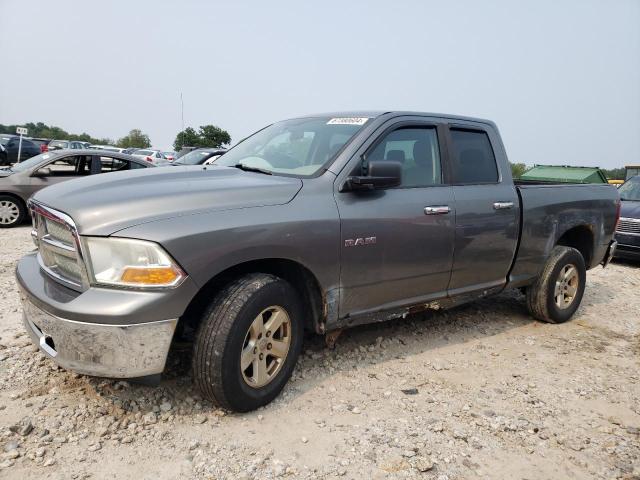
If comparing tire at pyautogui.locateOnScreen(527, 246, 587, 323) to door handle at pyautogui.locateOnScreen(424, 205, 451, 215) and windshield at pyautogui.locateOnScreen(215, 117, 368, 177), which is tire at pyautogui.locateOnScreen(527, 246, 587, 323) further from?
windshield at pyautogui.locateOnScreen(215, 117, 368, 177)

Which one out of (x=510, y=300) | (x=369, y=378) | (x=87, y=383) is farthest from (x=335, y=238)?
(x=510, y=300)

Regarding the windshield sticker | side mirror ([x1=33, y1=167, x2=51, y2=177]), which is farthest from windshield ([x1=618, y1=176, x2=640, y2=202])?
side mirror ([x1=33, y1=167, x2=51, y2=177])

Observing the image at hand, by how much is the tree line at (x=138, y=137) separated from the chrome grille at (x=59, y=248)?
40.6 meters

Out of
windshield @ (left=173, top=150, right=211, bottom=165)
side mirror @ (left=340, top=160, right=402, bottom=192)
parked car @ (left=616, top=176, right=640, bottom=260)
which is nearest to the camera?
side mirror @ (left=340, top=160, right=402, bottom=192)

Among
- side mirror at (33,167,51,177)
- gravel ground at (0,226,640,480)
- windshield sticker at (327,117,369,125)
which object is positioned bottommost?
gravel ground at (0,226,640,480)

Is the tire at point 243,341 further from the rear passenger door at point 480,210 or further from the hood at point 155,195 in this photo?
the rear passenger door at point 480,210

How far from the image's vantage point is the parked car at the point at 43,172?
8.66 meters

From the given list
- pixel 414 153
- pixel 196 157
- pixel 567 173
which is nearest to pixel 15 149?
pixel 196 157

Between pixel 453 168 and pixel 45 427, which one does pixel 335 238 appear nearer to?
pixel 453 168

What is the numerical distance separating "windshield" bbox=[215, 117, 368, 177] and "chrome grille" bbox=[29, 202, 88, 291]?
4.35 feet

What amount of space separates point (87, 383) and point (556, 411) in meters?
2.99

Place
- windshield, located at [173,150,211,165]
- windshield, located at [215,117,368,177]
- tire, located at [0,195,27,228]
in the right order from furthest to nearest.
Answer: windshield, located at [173,150,211,165] < tire, located at [0,195,27,228] < windshield, located at [215,117,368,177]

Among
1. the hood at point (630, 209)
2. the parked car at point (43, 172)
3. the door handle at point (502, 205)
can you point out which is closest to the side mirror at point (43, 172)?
the parked car at point (43, 172)

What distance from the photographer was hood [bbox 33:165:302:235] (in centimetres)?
244
